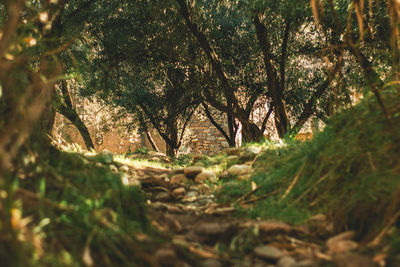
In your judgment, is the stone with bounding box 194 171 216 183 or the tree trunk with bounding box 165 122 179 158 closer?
the stone with bounding box 194 171 216 183

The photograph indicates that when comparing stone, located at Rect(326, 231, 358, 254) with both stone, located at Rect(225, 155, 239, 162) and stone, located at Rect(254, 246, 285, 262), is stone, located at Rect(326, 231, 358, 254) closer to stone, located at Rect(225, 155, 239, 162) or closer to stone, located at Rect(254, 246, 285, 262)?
stone, located at Rect(254, 246, 285, 262)

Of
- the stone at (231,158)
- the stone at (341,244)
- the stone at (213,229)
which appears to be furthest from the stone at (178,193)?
the stone at (341,244)

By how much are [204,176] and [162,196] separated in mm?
869

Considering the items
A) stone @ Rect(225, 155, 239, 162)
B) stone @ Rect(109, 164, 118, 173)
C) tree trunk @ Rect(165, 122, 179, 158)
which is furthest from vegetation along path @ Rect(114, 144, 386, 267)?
tree trunk @ Rect(165, 122, 179, 158)

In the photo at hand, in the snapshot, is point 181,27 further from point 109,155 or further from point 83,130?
point 109,155

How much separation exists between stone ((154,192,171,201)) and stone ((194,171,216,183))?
2.32 ft

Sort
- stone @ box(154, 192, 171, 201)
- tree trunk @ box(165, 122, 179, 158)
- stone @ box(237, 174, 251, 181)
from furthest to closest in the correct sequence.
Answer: tree trunk @ box(165, 122, 179, 158), stone @ box(237, 174, 251, 181), stone @ box(154, 192, 171, 201)

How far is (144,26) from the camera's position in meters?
8.77

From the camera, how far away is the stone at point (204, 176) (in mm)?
4168

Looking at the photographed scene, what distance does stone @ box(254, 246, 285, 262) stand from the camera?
178 cm

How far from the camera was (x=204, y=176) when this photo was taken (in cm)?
418

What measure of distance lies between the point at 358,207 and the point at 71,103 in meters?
9.77

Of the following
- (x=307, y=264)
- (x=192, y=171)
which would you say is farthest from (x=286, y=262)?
(x=192, y=171)

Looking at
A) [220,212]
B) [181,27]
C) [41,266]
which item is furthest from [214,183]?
[181,27]
